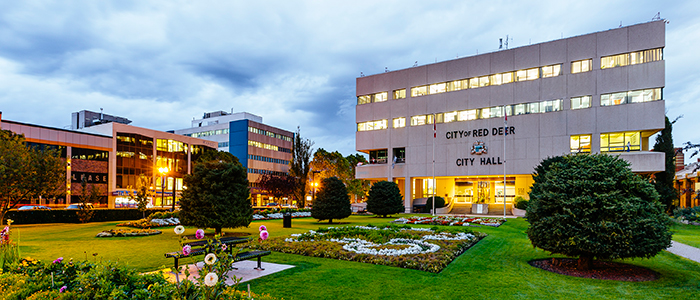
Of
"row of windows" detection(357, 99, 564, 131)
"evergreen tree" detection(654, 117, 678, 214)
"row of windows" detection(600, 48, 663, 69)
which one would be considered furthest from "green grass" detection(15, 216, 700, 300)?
"evergreen tree" detection(654, 117, 678, 214)

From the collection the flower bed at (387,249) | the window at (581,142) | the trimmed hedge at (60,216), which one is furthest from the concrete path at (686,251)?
the trimmed hedge at (60,216)

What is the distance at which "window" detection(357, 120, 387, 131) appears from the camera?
5221 centimetres

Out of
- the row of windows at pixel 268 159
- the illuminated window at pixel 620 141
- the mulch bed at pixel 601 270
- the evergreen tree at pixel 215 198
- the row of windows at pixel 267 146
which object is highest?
the row of windows at pixel 267 146

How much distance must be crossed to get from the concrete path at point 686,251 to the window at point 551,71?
29983mm

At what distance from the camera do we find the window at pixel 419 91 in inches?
1938

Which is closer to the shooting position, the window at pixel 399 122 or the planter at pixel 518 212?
the planter at pixel 518 212

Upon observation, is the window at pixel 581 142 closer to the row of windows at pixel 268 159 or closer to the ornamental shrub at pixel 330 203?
the ornamental shrub at pixel 330 203

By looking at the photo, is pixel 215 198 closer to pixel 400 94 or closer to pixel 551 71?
pixel 400 94

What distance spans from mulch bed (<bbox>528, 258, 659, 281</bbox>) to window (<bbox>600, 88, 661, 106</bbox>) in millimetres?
34781

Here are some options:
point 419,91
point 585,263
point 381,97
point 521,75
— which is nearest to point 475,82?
point 521,75

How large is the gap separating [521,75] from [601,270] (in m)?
38.0

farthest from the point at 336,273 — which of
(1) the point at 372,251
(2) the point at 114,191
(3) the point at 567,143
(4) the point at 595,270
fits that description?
(2) the point at 114,191

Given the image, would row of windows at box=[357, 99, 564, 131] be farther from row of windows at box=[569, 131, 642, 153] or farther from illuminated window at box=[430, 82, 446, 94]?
row of windows at box=[569, 131, 642, 153]

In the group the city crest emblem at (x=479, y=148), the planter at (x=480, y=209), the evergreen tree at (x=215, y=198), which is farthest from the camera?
the city crest emblem at (x=479, y=148)
